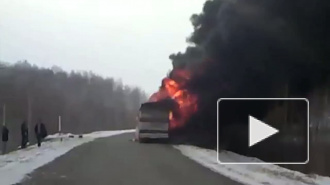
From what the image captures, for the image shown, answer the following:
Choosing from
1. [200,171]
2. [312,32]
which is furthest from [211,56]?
[200,171]

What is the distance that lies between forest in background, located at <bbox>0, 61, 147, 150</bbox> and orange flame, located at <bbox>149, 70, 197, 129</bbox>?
17.0 metres

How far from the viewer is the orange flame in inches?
1726

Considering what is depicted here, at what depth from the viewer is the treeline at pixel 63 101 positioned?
7469 cm

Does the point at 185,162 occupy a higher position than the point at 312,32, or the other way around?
the point at 312,32

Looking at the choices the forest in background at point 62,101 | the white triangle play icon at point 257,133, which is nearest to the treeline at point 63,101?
the forest in background at point 62,101

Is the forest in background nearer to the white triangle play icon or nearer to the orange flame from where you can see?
the orange flame

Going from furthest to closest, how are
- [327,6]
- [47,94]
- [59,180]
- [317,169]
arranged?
[47,94] → [327,6] → [317,169] → [59,180]

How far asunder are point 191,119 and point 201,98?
3200 mm

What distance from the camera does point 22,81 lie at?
78438 millimetres

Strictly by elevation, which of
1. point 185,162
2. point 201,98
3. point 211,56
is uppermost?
point 211,56

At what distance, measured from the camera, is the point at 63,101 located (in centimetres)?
9356

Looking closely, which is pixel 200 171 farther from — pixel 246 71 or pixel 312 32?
pixel 246 71

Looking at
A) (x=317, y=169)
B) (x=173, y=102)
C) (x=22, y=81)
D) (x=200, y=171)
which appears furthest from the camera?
(x=22, y=81)
